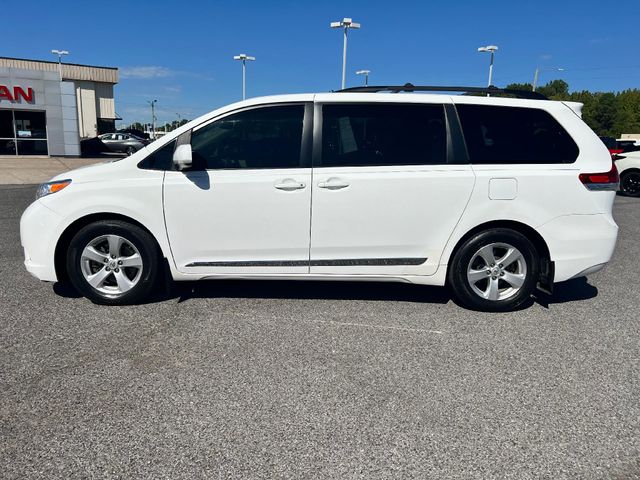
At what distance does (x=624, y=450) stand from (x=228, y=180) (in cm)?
318

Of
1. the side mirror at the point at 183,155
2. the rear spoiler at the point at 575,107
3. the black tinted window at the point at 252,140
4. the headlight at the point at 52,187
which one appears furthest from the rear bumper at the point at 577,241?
the headlight at the point at 52,187

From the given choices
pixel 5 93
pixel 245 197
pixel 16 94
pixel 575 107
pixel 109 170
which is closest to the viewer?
pixel 245 197

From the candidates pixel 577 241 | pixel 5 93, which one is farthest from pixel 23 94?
pixel 577 241

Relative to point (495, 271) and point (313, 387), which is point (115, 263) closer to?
point (313, 387)

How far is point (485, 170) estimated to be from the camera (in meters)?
4.16

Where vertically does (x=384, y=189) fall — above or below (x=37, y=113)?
below

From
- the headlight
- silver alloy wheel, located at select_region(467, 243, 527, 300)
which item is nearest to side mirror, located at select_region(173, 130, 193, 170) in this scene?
the headlight

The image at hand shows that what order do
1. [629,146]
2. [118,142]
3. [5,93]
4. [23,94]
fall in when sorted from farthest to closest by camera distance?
[118,142] < [23,94] < [5,93] < [629,146]

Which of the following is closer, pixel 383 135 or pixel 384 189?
pixel 384 189

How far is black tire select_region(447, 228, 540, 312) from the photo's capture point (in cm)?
425

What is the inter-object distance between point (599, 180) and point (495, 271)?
1.15 m

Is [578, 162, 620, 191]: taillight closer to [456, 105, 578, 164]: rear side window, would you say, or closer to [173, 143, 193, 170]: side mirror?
[456, 105, 578, 164]: rear side window

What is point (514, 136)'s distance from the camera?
425cm

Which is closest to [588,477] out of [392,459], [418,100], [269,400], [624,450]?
[624,450]
